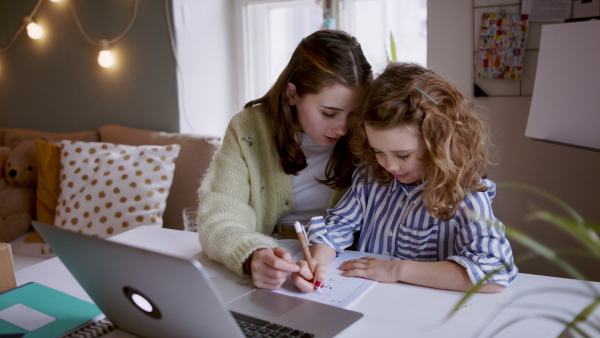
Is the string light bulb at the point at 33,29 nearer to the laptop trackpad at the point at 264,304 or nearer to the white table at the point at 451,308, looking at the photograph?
the white table at the point at 451,308

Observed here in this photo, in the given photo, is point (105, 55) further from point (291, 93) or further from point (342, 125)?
point (342, 125)

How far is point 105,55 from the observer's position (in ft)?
9.02

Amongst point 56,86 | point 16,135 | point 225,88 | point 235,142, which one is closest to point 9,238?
point 16,135

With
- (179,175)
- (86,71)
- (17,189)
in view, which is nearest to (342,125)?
(179,175)

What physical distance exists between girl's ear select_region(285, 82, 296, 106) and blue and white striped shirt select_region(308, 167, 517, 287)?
0.83ft

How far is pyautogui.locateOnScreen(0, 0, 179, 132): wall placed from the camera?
270 centimetres

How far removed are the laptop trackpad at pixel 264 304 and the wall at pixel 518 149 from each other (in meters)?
1.36

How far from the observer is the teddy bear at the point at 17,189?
8.28 feet

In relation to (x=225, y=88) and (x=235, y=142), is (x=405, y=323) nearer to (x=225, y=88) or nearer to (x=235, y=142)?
(x=235, y=142)

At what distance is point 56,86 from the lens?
3.04m

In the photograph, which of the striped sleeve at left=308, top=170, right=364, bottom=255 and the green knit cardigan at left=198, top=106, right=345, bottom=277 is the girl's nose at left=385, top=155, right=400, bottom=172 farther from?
the green knit cardigan at left=198, top=106, right=345, bottom=277

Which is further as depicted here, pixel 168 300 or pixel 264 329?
pixel 264 329

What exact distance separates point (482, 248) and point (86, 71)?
250 centimetres

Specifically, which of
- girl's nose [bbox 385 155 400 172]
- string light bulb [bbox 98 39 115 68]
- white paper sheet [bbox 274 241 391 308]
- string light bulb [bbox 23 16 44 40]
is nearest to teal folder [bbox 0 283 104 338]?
white paper sheet [bbox 274 241 391 308]
